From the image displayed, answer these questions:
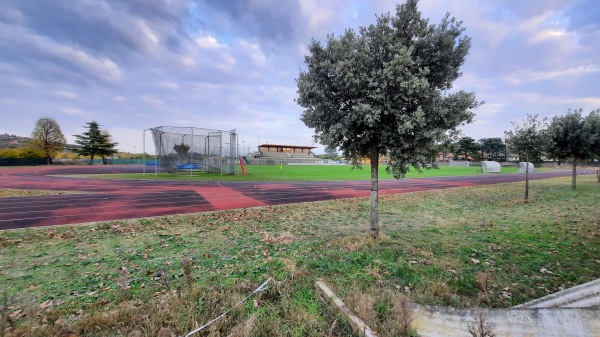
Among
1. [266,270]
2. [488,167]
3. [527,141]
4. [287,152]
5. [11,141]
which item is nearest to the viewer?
[266,270]

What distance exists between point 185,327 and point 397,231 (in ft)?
21.8

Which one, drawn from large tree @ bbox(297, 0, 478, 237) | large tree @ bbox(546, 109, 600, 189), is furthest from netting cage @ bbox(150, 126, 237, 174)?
large tree @ bbox(546, 109, 600, 189)

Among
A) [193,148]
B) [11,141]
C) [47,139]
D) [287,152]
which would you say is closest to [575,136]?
[193,148]

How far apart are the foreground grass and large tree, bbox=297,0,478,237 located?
8.24ft

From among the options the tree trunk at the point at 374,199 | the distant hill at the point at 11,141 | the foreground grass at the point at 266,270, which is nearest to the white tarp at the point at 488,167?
the foreground grass at the point at 266,270

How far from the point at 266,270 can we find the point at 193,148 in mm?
28377

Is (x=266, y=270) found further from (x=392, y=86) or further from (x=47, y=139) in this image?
(x=47, y=139)

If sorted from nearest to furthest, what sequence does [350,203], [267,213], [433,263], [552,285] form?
[552,285] < [433,263] < [267,213] < [350,203]

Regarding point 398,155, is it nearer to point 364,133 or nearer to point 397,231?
point 364,133

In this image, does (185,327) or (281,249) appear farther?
(281,249)

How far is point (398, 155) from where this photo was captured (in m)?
6.19

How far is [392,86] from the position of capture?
5.86m

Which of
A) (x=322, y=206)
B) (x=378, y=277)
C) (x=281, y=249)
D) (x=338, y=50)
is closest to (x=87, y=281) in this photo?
(x=281, y=249)

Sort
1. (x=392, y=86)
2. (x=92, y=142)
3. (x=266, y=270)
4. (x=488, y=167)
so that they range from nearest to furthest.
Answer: (x=266, y=270) → (x=392, y=86) → (x=488, y=167) → (x=92, y=142)
